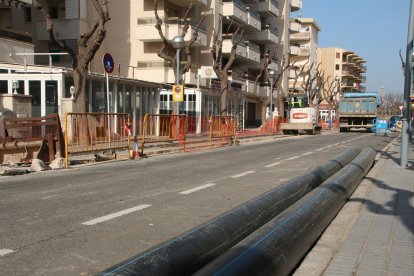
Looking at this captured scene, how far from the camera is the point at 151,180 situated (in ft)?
34.4

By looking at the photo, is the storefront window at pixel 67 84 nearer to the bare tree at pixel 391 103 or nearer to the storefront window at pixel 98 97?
the storefront window at pixel 98 97

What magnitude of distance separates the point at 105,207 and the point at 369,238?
4.10 meters

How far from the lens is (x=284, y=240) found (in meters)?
4.07

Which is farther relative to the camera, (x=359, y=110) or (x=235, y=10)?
(x=235, y=10)

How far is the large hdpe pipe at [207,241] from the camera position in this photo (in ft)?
9.96

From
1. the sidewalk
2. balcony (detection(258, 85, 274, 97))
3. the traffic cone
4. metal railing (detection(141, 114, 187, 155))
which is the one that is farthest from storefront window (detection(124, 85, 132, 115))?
balcony (detection(258, 85, 274, 97))

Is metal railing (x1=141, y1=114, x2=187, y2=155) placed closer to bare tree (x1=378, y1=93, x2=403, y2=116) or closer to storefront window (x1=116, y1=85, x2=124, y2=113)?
storefront window (x1=116, y1=85, x2=124, y2=113)

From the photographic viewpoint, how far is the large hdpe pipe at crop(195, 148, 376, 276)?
10.6 feet

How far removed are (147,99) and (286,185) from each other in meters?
21.5

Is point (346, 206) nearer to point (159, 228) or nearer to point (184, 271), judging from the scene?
point (159, 228)

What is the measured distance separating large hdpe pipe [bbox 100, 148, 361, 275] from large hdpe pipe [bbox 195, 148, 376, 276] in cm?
26

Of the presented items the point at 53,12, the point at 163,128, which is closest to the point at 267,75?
the point at 53,12

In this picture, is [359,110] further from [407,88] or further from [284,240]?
[284,240]

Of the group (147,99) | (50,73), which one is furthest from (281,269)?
(147,99)
